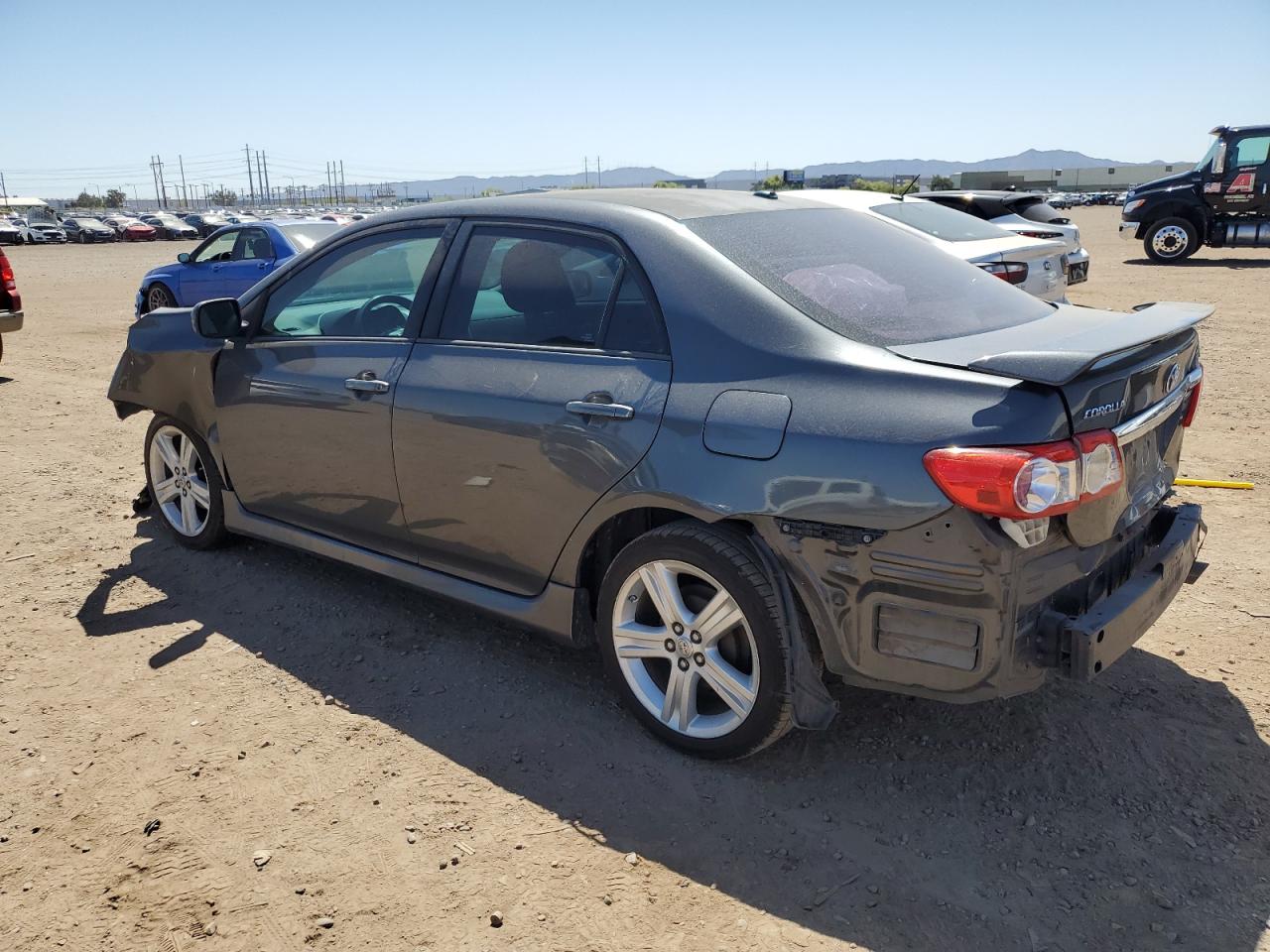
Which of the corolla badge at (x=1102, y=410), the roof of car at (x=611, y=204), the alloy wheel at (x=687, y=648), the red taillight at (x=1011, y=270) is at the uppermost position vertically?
the roof of car at (x=611, y=204)

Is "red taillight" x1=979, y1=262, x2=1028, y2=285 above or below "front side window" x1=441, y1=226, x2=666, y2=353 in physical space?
below

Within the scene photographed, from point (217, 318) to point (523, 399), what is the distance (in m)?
1.81

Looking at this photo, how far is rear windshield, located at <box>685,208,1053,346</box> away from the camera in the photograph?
299 centimetres

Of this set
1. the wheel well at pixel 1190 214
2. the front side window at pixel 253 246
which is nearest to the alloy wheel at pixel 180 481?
the front side window at pixel 253 246

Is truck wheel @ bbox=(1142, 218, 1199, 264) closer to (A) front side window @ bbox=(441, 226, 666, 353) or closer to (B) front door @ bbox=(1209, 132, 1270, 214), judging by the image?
(B) front door @ bbox=(1209, 132, 1270, 214)

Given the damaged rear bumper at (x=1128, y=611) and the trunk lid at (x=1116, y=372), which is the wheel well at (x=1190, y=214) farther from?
the damaged rear bumper at (x=1128, y=611)

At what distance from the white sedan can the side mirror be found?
531cm

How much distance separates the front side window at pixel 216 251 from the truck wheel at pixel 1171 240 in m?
17.7

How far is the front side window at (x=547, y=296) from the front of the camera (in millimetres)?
3213

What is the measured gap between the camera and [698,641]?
3.04 meters

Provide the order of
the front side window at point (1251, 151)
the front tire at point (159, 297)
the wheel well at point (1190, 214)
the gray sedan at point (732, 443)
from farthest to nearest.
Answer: the wheel well at point (1190, 214), the front side window at point (1251, 151), the front tire at point (159, 297), the gray sedan at point (732, 443)

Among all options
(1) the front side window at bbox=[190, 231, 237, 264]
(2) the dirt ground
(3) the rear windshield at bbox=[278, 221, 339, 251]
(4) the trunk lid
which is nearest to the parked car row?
(1) the front side window at bbox=[190, 231, 237, 264]

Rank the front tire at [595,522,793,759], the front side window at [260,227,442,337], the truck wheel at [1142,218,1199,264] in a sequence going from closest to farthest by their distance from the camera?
1. the front tire at [595,522,793,759]
2. the front side window at [260,227,442,337]
3. the truck wheel at [1142,218,1199,264]

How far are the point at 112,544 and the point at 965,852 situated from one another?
445 cm
